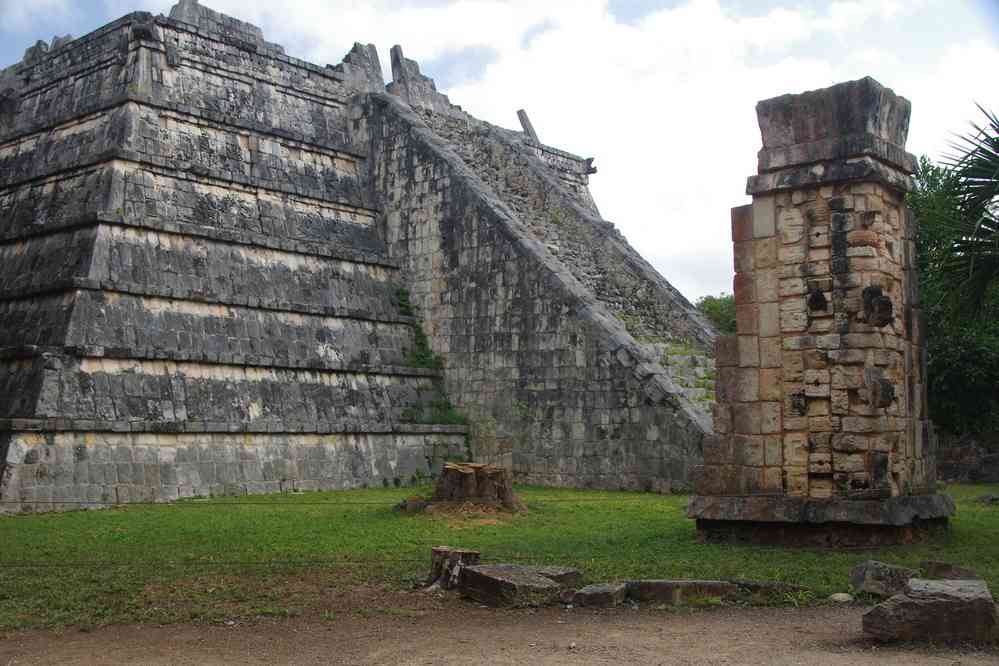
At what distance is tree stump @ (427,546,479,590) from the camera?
908 centimetres

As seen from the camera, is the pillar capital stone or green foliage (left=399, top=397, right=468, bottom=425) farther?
green foliage (left=399, top=397, right=468, bottom=425)

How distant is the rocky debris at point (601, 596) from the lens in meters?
8.44

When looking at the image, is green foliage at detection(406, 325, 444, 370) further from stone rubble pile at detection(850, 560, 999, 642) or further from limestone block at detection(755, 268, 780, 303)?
stone rubble pile at detection(850, 560, 999, 642)

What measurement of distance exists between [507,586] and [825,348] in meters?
4.36

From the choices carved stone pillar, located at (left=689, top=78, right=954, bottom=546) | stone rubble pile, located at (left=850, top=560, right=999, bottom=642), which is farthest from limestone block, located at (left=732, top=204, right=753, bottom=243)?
stone rubble pile, located at (left=850, top=560, right=999, bottom=642)

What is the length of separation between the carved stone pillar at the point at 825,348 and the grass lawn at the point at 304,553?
0.46 meters

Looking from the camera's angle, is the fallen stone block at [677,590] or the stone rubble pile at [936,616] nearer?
the stone rubble pile at [936,616]

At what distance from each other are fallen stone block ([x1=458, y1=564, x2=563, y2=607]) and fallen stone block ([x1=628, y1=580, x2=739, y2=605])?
0.58 m

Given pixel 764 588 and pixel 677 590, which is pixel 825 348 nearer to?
pixel 764 588

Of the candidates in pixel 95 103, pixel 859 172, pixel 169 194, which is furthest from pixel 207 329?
pixel 859 172

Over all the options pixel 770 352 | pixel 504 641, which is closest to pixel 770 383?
pixel 770 352

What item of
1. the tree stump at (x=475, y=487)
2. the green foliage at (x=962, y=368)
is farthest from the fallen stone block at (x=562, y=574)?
the green foliage at (x=962, y=368)

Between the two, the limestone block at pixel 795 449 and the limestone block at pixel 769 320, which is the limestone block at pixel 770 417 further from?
the limestone block at pixel 769 320

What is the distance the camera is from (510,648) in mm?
7066
